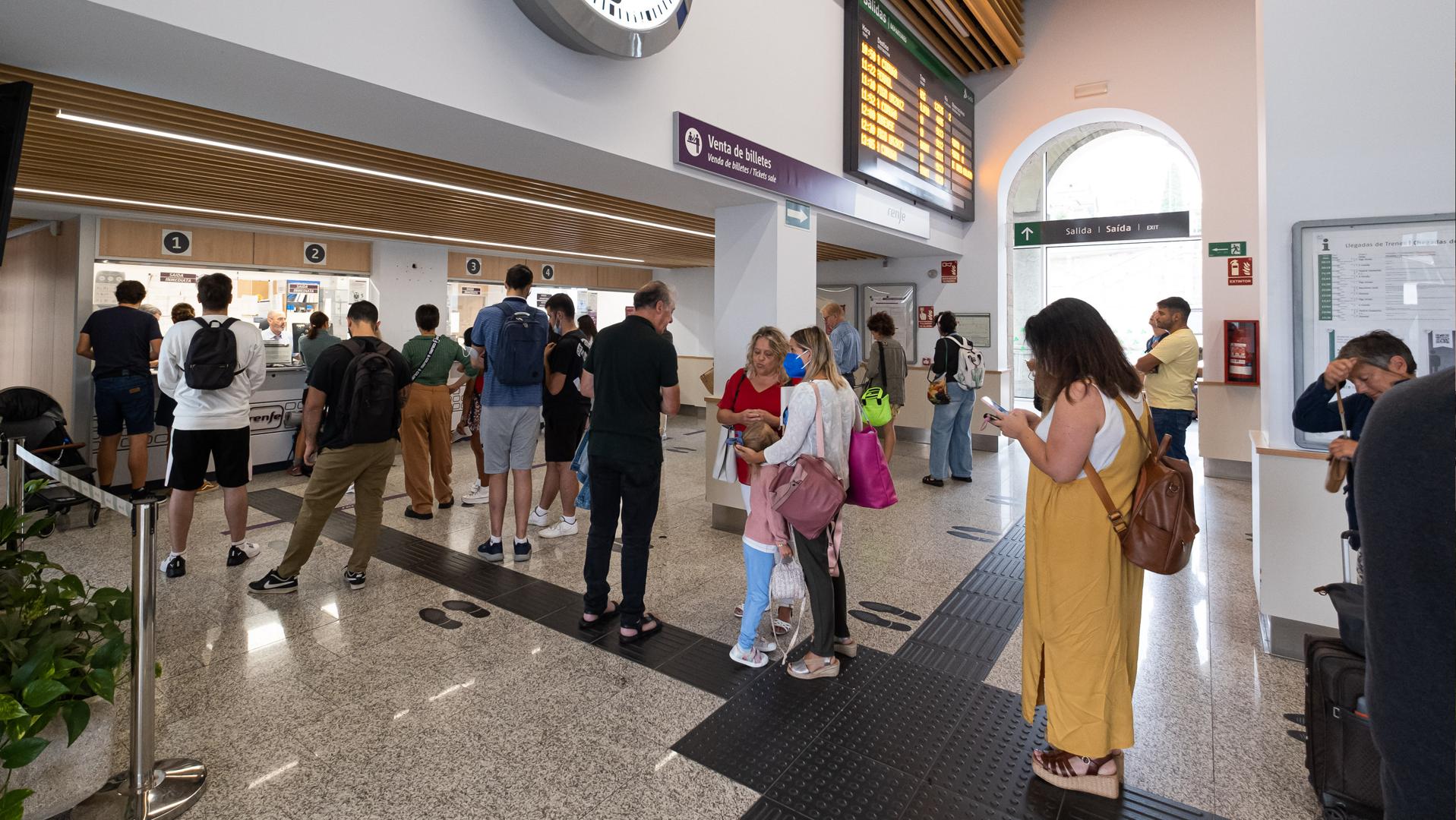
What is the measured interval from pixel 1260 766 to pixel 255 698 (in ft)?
12.2

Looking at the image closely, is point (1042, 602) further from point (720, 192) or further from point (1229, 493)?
point (1229, 493)

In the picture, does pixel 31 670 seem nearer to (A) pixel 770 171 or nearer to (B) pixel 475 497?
(B) pixel 475 497

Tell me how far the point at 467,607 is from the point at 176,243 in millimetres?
6675

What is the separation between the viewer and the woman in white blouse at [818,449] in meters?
2.90

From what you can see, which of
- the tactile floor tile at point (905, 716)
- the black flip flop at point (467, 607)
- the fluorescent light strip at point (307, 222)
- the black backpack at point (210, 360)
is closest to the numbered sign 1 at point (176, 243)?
the fluorescent light strip at point (307, 222)

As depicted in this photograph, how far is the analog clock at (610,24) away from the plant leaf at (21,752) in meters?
3.16

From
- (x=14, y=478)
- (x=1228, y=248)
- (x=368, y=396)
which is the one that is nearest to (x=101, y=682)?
(x=14, y=478)

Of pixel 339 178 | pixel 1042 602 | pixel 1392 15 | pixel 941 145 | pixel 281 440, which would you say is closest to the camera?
pixel 1042 602

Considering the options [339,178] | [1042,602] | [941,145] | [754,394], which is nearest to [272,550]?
[339,178]

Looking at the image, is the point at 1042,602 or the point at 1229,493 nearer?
the point at 1042,602

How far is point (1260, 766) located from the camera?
7.92 ft

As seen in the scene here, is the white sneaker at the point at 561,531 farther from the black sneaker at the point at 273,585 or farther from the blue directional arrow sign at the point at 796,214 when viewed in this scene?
the blue directional arrow sign at the point at 796,214

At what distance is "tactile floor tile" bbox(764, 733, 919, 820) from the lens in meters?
2.21

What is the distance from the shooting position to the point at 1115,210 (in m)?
12.0
